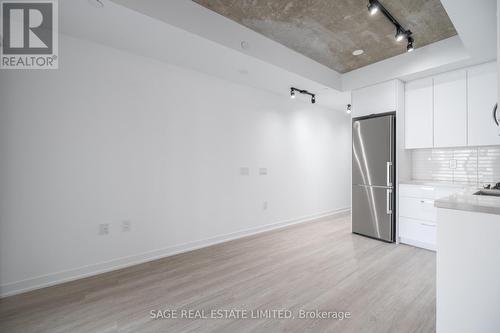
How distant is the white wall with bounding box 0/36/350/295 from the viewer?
7.85 feet

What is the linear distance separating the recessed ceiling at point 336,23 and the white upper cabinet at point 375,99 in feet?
1.65

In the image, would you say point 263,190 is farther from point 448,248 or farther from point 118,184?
point 448,248

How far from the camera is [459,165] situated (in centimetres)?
368

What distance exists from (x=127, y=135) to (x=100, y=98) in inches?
19.4

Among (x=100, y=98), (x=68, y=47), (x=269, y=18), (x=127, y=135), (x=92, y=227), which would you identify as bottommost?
(x=92, y=227)

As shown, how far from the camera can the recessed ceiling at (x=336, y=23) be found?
2652mm

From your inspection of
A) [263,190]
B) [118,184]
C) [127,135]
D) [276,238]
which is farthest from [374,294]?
[127,135]

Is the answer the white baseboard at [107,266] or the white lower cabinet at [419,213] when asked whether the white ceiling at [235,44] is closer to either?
the white lower cabinet at [419,213]

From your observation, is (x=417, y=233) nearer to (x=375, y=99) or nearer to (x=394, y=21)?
(x=375, y=99)

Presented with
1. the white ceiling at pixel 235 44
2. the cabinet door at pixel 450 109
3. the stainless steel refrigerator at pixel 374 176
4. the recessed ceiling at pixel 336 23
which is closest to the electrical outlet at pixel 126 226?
the white ceiling at pixel 235 44

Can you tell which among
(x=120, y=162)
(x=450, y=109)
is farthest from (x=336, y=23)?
(x=120, y=162)

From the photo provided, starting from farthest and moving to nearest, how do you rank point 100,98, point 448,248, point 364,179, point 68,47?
point 364,179 < point 100,98 < point 68,47 < point 448,248

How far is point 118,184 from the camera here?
295 cm

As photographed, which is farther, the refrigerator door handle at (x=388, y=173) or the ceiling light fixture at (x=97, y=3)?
the refrigerator door handle at (x=388, y=173)
